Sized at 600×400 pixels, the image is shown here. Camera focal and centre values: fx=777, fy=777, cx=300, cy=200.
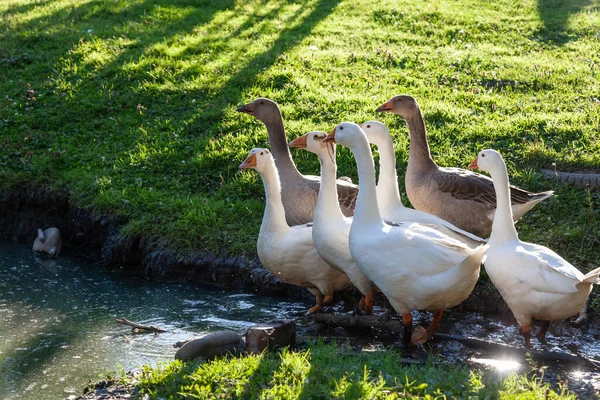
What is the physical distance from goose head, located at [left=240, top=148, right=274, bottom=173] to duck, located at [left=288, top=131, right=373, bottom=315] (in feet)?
1.82

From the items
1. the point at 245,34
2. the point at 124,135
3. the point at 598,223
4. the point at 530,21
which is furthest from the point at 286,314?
the point at 530,21

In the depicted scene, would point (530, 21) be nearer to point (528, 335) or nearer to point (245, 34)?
point (245, 34)

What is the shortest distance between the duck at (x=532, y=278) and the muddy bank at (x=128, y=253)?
1086 mm

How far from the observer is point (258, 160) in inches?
285

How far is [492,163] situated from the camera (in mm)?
6668

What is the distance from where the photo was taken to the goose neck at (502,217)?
637 cm

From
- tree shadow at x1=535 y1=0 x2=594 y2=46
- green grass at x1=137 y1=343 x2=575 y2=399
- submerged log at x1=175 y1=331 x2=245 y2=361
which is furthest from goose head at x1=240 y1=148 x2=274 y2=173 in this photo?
tree shadow at x1=535 y1=0 x2=594 y2=46

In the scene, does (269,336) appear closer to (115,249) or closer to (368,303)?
(368,303)

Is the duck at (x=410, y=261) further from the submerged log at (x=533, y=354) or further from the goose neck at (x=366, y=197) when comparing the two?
the submerged log at (x=533, y=354)

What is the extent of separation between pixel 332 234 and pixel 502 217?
1432 mm

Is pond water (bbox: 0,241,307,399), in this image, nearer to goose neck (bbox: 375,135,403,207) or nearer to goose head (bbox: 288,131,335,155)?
goose neck (bbox: 375,135,403,207)

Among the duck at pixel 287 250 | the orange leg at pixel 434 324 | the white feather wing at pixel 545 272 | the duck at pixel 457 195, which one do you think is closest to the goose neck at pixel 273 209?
the duck at pixel 287 250

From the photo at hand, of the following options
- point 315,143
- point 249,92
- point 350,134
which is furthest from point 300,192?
point 249,92

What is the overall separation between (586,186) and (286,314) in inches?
143
